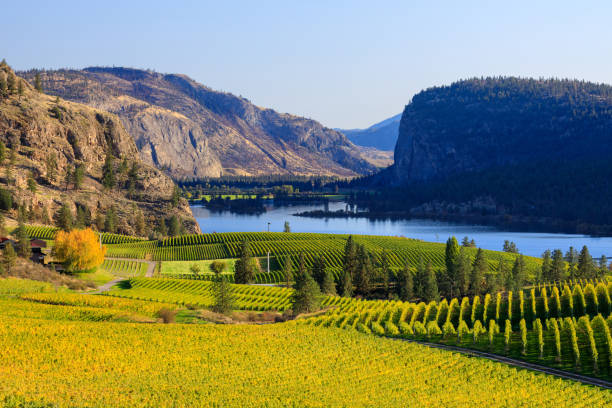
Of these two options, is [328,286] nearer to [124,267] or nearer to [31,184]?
[124,267]

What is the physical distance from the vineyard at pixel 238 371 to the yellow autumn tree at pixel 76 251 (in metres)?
51.2

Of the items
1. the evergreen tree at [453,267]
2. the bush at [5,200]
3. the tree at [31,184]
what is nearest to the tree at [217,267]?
the evergreen tree at [453,267]

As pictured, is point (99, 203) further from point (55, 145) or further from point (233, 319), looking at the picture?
point (233, 319)

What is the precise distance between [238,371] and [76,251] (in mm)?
73385

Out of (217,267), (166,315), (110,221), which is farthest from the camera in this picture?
(110,221)

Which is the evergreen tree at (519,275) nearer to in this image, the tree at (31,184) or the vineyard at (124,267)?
the vineyard at (124,267)

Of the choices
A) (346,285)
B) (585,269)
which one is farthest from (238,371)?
(585,269)

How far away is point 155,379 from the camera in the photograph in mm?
34781

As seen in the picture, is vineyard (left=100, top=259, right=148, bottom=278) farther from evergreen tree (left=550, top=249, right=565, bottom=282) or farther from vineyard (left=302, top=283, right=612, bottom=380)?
evergreen tree (left=550, top=249, right=565, bottom=282)

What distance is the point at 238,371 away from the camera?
3878 centimetres

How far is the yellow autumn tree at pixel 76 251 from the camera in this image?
10194 centimetres

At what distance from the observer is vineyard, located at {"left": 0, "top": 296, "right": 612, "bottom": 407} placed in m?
30.9

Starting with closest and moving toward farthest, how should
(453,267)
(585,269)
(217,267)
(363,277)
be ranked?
(585,269) < (453,267) < (363,277) < (217,267)

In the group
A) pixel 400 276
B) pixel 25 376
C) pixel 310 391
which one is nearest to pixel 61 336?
pixel 25 376
